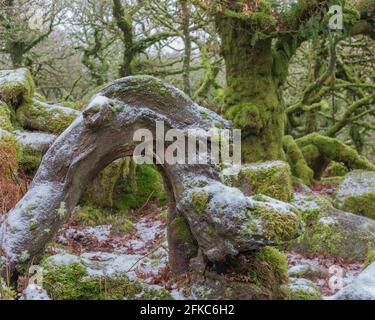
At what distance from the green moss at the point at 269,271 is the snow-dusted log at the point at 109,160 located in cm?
41

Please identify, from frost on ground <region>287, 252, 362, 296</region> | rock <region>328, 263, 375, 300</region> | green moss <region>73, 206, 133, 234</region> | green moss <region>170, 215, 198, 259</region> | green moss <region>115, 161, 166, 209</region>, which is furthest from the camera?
green moss <region>115, 161, 166, 209</region>

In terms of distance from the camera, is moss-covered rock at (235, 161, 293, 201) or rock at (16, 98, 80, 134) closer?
moss-covered rock at (235, 161, 293, 201)

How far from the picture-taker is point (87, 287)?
4066mm

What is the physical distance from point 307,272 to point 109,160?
2602mm

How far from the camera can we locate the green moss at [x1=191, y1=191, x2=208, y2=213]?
3.89 m

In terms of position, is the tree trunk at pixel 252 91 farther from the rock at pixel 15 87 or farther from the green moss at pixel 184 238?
the green moss at pixel 184 238

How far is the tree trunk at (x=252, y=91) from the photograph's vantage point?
326 inches

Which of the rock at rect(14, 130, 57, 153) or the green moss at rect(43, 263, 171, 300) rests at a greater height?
the rock at rect(14, 130, 57, 153)

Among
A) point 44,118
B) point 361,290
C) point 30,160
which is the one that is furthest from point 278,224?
point 44,118

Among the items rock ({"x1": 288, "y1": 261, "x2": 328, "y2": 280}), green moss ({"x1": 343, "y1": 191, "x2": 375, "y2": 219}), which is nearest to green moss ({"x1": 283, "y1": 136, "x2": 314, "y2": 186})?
green moss ({"x1": 343, "y1": 191, "x2": 375, "y2": 219})

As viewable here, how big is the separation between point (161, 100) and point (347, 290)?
2.27 metres

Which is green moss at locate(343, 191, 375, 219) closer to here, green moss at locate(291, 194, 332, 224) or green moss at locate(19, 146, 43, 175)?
green moss at locate(291, 194, 332, 224)

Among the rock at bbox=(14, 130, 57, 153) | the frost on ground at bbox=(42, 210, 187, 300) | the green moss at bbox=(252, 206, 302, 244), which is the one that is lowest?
the frost on ground at bbox=(42, 210, 187, 300)

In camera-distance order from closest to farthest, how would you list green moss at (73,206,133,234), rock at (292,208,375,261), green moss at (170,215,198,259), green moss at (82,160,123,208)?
green moss at (170,215,198,259), rock at (292,208,375,261), green moss at (73,206,133,234), green moss at (82,160,123,208)
